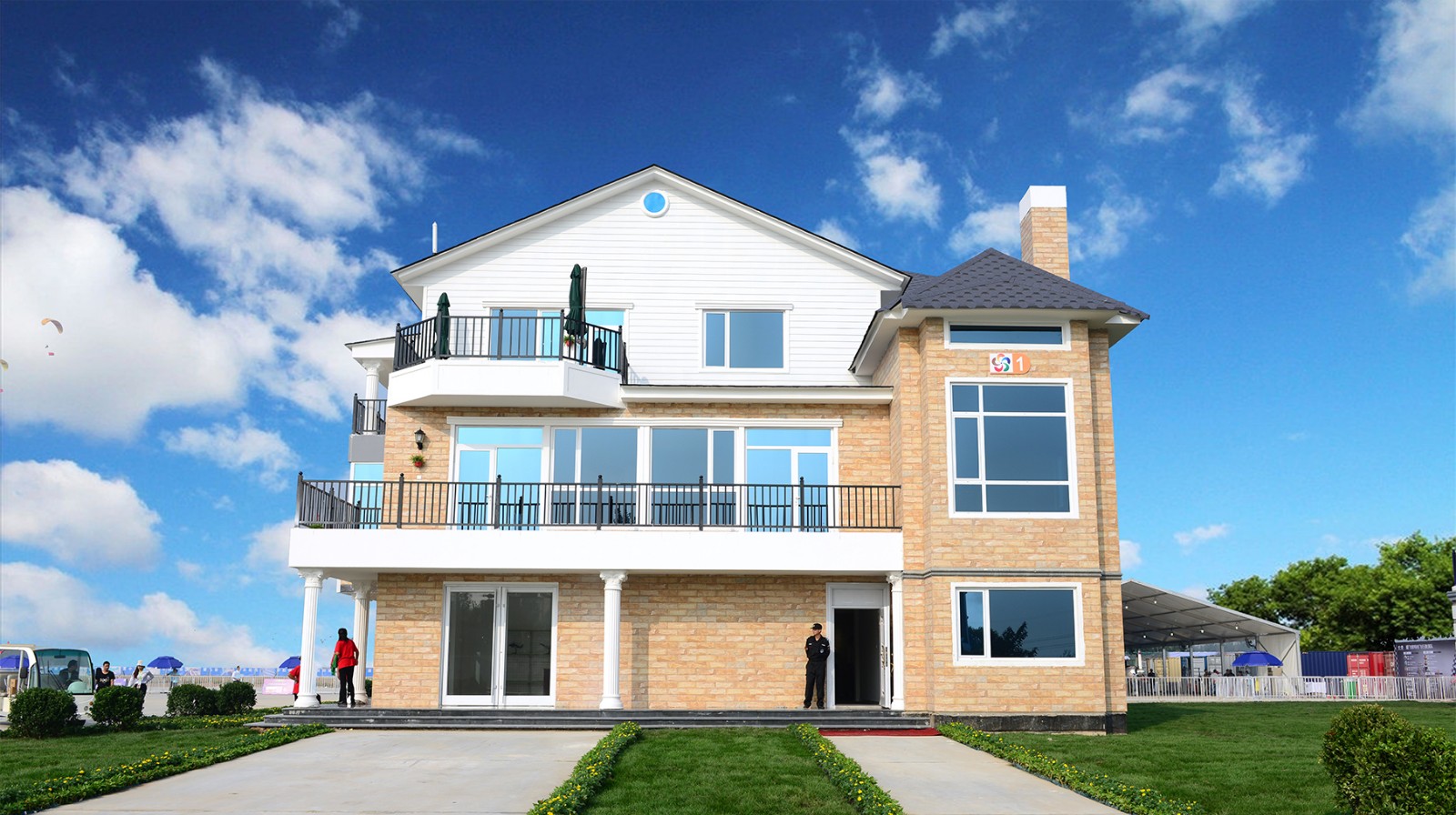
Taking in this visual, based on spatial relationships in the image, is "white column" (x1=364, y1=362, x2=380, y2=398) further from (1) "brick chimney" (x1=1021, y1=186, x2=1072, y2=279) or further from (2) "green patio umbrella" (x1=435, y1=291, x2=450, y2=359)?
(1) "brick chimney" (x1=1021, y1=186, x2=1072, y2=279)

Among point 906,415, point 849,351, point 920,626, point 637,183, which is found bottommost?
point 920,626

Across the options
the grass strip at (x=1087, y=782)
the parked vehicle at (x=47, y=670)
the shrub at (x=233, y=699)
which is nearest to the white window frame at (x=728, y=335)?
the grass strip at (x=1087, y=782)

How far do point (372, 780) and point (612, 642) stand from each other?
6846 mm

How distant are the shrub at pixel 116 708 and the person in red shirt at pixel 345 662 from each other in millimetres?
3310

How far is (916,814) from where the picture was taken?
11.0 meters

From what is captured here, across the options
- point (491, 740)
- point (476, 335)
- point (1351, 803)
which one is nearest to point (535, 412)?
point (476, 335)

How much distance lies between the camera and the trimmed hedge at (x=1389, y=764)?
9.45 metres

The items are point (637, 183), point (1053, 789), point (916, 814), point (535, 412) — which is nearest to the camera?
point (916, 814)

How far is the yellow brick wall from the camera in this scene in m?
20.4

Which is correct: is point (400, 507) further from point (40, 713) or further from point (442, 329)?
point (40, 713)

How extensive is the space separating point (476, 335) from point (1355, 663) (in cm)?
3385

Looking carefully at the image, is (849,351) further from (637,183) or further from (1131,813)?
(1131,813)

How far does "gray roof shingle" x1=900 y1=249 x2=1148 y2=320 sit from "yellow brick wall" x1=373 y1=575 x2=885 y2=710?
16.9 feet

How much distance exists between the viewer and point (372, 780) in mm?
12984
